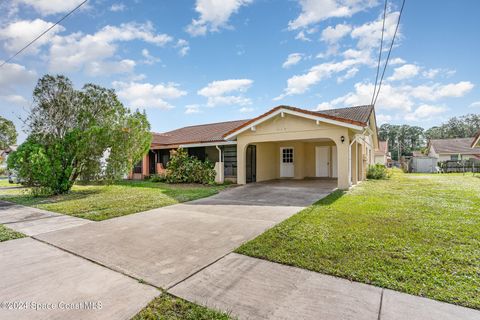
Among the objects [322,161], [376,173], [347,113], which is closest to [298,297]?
[322,161]

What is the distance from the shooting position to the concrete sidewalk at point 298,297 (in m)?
2.52

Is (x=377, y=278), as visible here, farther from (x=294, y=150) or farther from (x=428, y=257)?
(x=294, y=150)

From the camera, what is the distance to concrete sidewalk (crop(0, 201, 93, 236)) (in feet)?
19.0

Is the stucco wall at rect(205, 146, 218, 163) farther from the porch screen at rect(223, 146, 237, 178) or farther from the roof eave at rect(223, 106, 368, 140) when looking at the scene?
the roof eave at rect(223, 106, 368, 140)

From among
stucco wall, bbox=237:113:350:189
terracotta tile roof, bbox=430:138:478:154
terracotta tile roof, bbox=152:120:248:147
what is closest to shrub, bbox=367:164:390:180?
stucco wall, bbox=237:113:350:189

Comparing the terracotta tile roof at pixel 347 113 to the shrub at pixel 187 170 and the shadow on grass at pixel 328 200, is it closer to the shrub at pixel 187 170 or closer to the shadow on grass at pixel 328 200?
the shrub at pixel 187 170

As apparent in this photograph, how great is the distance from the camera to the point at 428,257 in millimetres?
3734

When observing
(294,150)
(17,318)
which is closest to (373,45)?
(294,150)

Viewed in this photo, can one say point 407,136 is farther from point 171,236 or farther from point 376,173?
point 171,236

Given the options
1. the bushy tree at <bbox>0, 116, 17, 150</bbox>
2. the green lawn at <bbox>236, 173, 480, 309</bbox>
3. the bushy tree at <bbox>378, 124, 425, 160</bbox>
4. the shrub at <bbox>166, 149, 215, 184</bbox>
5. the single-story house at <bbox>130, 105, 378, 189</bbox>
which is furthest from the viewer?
the bushy tree at <bbox>378, 124, 425, 160</bbox>

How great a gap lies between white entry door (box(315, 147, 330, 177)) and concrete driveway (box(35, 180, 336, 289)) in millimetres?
9123

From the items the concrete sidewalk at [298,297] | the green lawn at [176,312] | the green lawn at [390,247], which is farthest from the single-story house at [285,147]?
the green lawn at [176,312]

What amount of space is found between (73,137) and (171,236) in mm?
8409

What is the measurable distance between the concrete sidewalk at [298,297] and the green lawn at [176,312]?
0.12 meters
